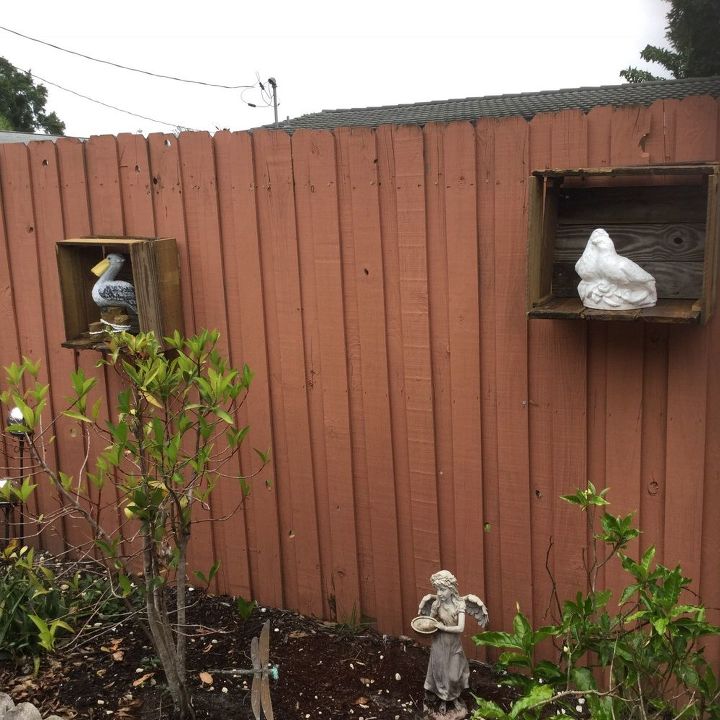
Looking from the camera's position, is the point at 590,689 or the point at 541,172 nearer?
the point at 590,689

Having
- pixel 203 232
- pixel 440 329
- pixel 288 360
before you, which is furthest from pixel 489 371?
pixel 203 232

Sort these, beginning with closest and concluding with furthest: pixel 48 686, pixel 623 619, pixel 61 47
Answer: pixel 623 619, pixel 48 686, pixel 61 47

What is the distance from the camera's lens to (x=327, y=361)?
343 centimetres

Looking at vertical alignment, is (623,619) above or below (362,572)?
above

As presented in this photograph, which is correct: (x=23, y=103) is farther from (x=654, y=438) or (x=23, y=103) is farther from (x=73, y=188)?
(x=654, y=438)

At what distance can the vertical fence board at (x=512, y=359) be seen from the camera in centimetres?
290

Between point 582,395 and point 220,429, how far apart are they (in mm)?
1608

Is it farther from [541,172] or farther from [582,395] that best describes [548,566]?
[541,172]

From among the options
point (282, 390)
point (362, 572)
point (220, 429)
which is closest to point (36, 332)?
point (220, 429)

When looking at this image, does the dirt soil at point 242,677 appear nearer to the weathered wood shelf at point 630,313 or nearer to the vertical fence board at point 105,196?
the vertical fence board at point 105,196

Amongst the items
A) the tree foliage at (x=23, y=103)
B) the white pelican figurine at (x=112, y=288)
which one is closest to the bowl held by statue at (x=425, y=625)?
the white pelican figurine at (x=112, y=288)

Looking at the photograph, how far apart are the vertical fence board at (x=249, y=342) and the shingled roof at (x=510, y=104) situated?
3986mm

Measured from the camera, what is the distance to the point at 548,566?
10.3ft

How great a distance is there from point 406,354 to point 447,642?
108 centimetres
